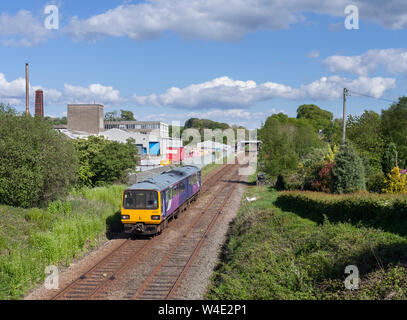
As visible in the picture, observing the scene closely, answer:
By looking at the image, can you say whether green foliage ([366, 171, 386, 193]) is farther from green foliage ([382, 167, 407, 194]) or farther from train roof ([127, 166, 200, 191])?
train roof ([127, 166, 200, 191])

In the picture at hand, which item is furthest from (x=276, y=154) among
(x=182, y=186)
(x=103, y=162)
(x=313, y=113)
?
(x=313, y=113)

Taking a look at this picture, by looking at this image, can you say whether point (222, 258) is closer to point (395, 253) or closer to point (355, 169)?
point (395, 253)

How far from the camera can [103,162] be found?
28.5 metres

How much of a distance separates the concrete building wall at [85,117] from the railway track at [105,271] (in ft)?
205

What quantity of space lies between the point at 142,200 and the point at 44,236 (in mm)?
4876

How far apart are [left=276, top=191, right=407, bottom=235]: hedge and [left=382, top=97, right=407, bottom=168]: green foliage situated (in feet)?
61.8

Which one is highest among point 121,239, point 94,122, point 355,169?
point 94,122

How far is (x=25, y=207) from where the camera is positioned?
18.4m

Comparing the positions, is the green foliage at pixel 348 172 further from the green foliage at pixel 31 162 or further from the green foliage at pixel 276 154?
the green foliage at pixel 31 162

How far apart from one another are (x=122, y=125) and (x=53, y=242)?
9780 cm

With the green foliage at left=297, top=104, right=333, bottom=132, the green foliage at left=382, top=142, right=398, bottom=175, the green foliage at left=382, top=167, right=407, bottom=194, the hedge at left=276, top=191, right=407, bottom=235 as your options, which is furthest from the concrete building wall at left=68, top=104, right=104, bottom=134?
the hedge at left=276, top=191, right=407, bottom=235

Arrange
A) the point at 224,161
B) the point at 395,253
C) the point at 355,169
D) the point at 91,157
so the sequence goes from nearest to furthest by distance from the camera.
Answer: the point at 395,253, the point at 355,169, the point at 91,157, the point at 224,161

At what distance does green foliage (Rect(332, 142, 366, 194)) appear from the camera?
22.0 metres

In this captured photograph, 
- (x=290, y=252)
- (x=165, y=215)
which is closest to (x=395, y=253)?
(x=290, y=252)
